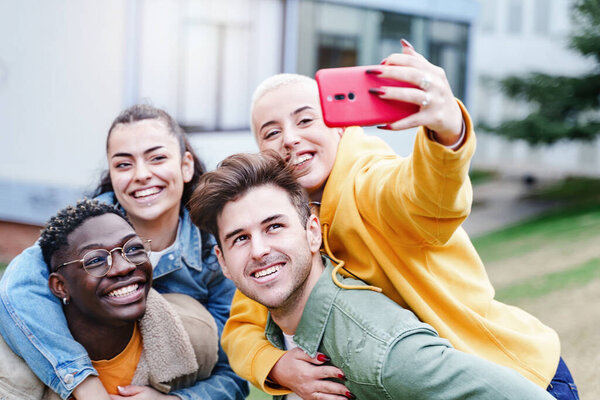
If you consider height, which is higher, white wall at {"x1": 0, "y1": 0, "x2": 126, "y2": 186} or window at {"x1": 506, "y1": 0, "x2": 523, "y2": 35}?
window at {"x1": 506, "y1": 0, "x2": 523, "y2": 35}

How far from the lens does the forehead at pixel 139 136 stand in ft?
10.5

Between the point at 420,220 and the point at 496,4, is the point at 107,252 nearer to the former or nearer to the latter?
the point at 420,220

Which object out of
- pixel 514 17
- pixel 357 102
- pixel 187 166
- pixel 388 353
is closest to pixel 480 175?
pixel 514 17

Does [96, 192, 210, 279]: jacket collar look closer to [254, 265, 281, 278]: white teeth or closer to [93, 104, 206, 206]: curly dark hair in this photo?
[93, 104, 206, 206]: curly dark hair

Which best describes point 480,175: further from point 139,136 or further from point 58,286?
point 58,286

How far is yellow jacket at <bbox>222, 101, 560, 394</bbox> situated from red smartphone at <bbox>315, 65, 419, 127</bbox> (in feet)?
0.64

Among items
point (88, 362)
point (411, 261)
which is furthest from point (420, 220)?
point (88, 362)

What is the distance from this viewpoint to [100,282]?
271 centimetres

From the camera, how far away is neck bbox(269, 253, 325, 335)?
2619 mm

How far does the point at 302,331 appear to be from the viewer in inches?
101

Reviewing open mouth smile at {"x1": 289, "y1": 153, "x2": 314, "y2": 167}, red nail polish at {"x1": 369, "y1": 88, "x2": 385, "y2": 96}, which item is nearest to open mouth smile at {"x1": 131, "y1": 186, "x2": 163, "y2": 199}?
open mouth smile at {"x1": 289, "y1": 153, "x2": 314, "y2": 167}

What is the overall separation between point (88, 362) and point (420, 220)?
4.74ft

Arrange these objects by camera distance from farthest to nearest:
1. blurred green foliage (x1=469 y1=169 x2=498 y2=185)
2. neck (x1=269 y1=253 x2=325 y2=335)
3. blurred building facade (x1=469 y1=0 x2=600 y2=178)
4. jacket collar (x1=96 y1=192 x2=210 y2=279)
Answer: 1. blurred building facade (x1=469 y1=0 x2=600 y2=178)
2. blurred green foliage (x1=469 y1=169 x2=498 y2=185)
3. jacket collar (x1=96 y1=192 x2=210 y2=279)
4. neck (x1=269 y1=253 x2=325 y2=335)

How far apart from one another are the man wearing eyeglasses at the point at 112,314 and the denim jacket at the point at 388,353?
646 mm
